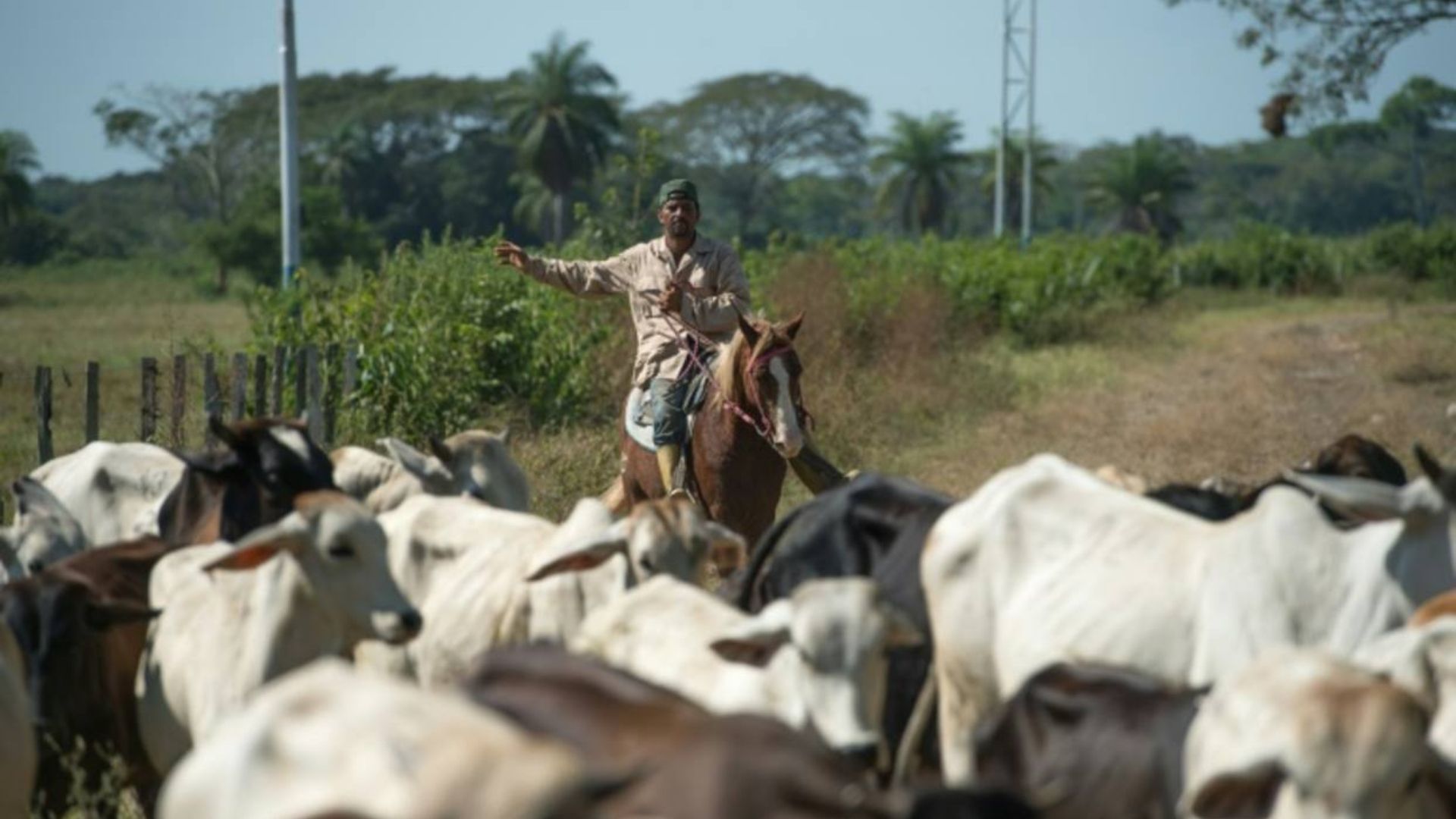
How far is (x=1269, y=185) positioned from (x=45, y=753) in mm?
109961

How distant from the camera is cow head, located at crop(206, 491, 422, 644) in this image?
221 inches

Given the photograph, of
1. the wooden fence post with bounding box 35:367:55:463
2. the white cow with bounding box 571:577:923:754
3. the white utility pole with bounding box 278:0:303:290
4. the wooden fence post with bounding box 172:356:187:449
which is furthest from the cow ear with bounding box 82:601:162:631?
the white utility pole with bounding box 278:0:303:290

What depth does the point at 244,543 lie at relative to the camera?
562 centimetres

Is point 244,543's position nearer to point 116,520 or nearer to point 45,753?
point 45,753

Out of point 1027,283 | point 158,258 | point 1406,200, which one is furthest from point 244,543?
point 1406,200

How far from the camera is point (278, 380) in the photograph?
1195 cm

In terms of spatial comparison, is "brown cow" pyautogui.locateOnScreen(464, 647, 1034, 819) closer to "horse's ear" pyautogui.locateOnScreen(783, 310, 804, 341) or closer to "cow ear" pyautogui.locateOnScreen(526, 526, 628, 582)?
"cow ear" pyautogui.locateOnScreen(526, 526, 628, 582)

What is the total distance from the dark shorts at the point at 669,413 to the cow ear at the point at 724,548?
3.18 meters

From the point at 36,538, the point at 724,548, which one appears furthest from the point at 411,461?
the point at 724,548

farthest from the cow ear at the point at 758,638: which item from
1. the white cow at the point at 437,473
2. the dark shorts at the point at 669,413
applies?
the dark shorts at the point at 669,413

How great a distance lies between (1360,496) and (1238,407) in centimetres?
1396

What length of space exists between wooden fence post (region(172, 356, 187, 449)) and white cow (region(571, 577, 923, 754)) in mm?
6572

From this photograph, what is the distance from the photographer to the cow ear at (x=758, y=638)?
16.1 feet

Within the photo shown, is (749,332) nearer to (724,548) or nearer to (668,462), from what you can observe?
(668,462)
